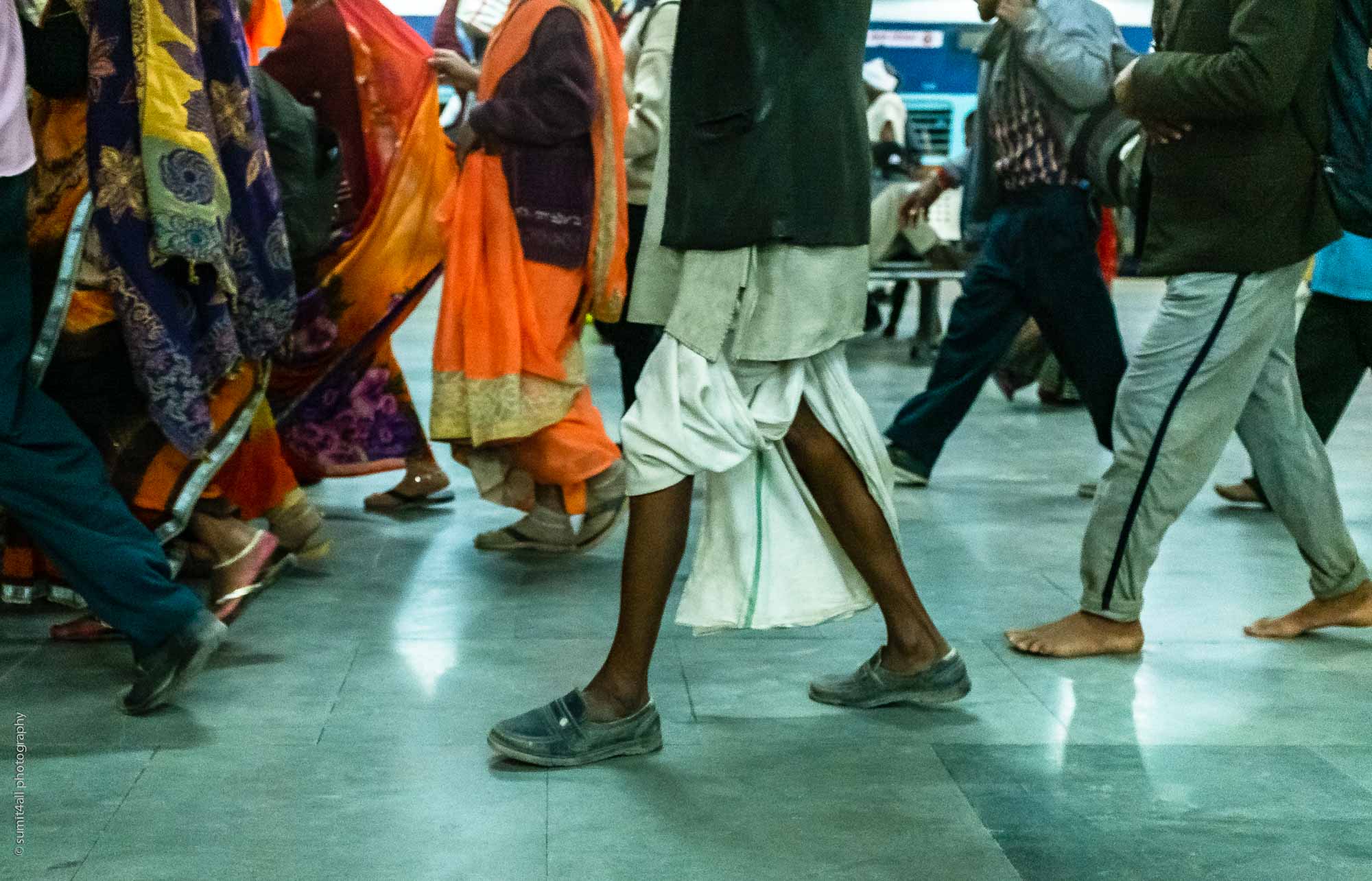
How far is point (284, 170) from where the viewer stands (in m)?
4.39

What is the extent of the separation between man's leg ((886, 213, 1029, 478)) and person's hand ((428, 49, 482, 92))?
186cm

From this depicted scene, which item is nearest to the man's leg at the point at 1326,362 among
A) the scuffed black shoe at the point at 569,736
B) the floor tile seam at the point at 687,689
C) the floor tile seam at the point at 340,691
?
the floor tile seam at the point at 687,689

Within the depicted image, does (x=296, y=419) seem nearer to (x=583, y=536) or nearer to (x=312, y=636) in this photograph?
(x=583, y=536)

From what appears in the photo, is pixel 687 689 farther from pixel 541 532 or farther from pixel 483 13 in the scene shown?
pixel 483 13

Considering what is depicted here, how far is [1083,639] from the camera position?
3744 mm

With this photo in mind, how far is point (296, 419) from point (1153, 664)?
2.81 metres

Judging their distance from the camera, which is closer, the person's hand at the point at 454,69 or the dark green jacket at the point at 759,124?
the dark green jacket at the point at 759,124

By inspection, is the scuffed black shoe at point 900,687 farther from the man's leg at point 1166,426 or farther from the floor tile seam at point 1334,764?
the floor tile seam at point 1334,764

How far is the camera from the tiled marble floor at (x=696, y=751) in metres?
2.56

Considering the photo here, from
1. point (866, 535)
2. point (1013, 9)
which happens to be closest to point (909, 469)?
point (1013, 9)

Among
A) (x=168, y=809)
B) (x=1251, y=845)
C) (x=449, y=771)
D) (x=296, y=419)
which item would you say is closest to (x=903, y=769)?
(x=1251, y=845)

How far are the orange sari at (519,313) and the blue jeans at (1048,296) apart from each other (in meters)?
1.48

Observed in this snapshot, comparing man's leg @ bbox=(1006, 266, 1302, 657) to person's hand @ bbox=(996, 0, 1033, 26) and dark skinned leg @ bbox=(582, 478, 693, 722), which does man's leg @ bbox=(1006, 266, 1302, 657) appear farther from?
person's hand @ bbox=(996, 0, 1033, 26)

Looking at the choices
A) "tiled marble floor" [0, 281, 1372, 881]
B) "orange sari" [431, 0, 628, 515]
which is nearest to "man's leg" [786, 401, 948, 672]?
"tiled marble floor" [0, 281, 1372, 881]
